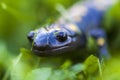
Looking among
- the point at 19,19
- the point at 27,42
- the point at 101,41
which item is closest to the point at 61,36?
the point at 27,42

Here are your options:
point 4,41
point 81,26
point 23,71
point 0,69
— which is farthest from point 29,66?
point 81,26

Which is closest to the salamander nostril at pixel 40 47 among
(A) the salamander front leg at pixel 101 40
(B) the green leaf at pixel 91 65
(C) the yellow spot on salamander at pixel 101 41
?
(B) the green leaf at pixel 91 65

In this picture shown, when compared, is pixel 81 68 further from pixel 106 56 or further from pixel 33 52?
pixel 106 56

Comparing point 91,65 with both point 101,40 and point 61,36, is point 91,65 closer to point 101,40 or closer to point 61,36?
point 61,36

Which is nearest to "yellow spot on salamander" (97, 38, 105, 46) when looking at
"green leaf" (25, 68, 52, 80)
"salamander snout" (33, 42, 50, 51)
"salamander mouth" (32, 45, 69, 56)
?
"salamander mouth" (32, 45, 69, 56)

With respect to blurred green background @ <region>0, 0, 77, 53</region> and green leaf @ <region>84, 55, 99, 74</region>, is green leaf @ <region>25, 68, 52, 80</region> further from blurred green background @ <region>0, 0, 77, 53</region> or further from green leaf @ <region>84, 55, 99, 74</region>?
blurred green background @ <region>0, 0, 77, 53</region>

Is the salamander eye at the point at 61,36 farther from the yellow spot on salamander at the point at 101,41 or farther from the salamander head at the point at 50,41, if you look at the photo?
the yellow spot on salamander at the point at 101,41

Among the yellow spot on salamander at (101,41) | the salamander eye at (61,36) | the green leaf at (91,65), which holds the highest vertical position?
the salamander eye at (61,36)
